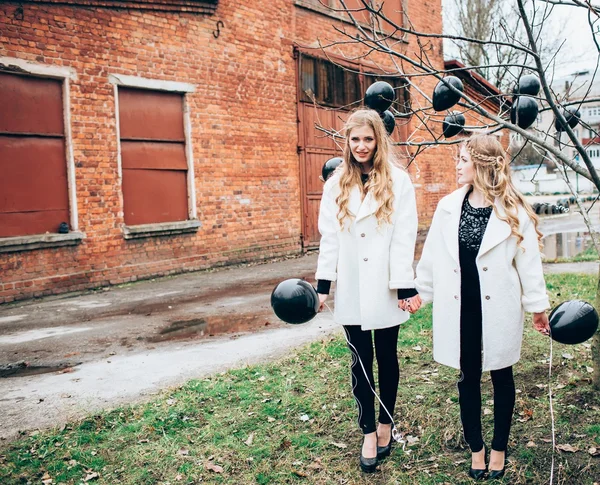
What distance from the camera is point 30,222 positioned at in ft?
27.8

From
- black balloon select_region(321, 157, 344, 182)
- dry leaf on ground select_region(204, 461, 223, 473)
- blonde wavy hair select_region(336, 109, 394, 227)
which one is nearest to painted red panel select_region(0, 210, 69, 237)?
black balloon select_region(321, 157, 344, 182)

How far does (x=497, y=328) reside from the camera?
2.96m

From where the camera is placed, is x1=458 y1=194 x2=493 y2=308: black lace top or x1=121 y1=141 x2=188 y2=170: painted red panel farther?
x1=121 y1=141 x2=188 y2=170: painted red panel

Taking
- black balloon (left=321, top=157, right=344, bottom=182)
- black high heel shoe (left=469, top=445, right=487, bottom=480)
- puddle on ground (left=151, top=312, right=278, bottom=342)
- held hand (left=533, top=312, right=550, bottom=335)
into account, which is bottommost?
black high heel shoe (left=469, top=445, right=487, bottom=480)

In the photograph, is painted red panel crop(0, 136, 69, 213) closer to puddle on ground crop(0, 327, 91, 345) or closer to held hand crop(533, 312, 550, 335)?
puddle on ground crop(0, 327, 91, 345)

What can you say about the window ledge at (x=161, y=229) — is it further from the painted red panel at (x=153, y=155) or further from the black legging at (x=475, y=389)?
the black legging at (x=475, y=389)

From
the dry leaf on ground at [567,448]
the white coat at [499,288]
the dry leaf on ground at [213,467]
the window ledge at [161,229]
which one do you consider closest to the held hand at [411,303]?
the white coat at [499,288]

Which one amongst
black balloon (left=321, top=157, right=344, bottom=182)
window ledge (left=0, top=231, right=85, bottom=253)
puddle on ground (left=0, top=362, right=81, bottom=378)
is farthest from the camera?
window ledge (left=0, top=231, right=85, bottom=253)

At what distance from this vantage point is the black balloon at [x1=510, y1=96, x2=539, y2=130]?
3.62m

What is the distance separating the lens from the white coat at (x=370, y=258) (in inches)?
124

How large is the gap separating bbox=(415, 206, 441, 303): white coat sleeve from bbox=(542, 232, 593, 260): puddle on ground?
30.5 feet

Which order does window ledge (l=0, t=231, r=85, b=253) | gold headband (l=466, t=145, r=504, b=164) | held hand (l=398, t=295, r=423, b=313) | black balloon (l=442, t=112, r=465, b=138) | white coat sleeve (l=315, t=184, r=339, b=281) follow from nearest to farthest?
gold headband (l=466, t=145, r=504, b=164) → held hand (l=398, t=295, r=423, b=313) → white coat sleeve (l=315, t=184, r=339, b=281) → black balloon (l=442, t=112, r=465, b=138) → window ledge (l=0, t=231, r=85, b=253)

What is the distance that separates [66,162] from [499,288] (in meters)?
7.63

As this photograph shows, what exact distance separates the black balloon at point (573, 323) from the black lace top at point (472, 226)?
0.53 meters
